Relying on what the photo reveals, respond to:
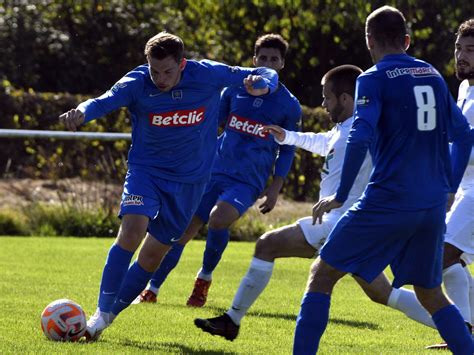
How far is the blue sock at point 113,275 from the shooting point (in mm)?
7879

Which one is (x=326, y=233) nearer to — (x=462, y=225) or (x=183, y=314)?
(x=462, y=225)

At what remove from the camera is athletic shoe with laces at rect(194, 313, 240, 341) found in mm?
7852

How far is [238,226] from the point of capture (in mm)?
18281

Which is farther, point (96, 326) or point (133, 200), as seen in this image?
point (133, 200)

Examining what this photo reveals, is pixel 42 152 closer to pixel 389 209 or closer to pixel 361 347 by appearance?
pixel 361 347

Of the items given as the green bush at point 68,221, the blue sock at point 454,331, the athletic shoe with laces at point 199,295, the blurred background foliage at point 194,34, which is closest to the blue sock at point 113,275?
the blue sock at point 454,331

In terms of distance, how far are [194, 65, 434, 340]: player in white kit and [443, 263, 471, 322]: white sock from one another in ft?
0.82

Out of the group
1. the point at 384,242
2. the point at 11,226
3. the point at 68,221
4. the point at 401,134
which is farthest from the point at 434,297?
the point at 11,226

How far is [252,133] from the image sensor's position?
10.6 metres

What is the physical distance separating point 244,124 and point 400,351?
3282mm

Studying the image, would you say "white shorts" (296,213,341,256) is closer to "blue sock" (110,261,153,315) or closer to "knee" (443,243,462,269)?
"knee" (443,243,462,269)

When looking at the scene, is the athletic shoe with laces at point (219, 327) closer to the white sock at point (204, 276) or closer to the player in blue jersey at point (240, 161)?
the player in blue jersey at point (240, 161)

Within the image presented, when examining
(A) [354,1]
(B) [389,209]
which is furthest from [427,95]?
(A) [354,1]

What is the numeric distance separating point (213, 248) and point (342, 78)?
309 centimetres
